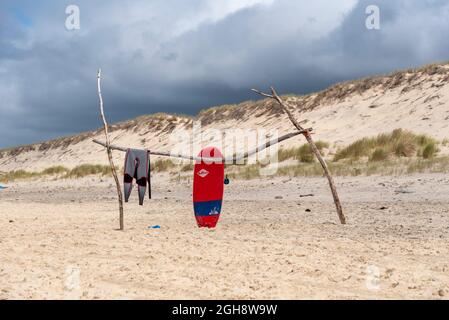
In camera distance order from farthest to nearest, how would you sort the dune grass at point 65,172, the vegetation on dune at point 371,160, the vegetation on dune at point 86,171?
Answer: the dune grass at point 65,172, the vegetation on dune at point 86,171, the vegetation on dune at point 371,160

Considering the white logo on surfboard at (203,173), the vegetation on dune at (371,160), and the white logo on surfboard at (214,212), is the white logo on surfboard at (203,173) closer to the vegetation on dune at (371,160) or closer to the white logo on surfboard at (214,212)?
the white logo on surfboard at (214,212)

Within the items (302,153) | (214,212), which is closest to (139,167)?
(214,212)

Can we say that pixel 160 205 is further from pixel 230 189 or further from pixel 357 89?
pixel 357 89

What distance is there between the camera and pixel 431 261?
6.34m

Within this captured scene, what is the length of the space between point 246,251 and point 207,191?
2471mm

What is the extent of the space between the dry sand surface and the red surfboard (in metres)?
0.28

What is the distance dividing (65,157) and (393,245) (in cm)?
3918

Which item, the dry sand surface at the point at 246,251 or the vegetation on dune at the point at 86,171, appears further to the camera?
the vegetation on dune at the point at 86,171

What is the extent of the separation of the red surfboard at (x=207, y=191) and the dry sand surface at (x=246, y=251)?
0.28 meters

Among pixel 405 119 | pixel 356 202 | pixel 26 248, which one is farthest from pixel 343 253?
pixel 405 119

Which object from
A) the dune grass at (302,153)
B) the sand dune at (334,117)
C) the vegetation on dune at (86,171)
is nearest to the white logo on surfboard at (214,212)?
the dune grass at (302,153)

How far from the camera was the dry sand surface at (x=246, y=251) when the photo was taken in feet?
16.7

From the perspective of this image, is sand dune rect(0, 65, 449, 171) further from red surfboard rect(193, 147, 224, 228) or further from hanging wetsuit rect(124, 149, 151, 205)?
hanging wetsuit rect(124, 149, 151, 205)

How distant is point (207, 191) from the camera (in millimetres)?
9250
